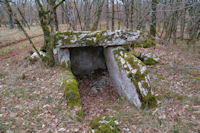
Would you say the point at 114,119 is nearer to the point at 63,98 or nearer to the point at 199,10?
the point at 63,98

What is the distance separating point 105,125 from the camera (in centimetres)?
286

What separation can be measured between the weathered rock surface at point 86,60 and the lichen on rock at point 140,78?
2180 mm

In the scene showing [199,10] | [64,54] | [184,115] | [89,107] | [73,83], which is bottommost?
[89,107]

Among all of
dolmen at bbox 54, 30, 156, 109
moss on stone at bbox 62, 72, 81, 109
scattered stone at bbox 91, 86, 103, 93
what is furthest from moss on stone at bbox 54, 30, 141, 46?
scattered stone at bbox 91, 86, 103, 93

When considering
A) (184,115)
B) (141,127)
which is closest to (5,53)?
(141,127)

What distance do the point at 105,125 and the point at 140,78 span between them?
5.23 feet

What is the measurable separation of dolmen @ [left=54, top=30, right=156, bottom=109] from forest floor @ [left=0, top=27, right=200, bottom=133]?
317 millimetres

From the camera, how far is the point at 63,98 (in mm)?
3662

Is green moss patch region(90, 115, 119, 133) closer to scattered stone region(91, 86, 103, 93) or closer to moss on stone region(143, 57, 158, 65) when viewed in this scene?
scattered stone region(91, 86, 103, 93)

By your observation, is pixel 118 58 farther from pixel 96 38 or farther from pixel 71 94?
pixel 71 94

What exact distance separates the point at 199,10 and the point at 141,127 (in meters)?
8.40

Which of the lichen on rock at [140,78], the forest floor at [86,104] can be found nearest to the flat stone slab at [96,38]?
the lichen on rock at [140,78]

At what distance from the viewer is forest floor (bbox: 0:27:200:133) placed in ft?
9.16

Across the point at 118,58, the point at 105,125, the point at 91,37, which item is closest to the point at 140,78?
the point at 118,58
